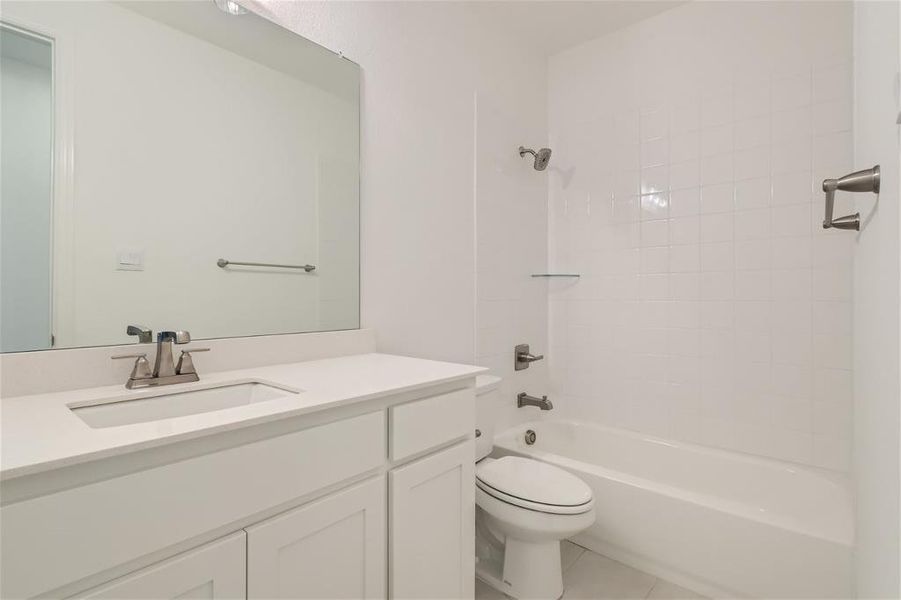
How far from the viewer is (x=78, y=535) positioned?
1.97 feet

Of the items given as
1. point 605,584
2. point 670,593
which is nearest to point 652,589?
point 670,593

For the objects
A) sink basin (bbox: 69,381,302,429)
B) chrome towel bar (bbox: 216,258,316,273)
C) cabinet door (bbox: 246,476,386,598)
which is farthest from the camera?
chrome towel bar (bbox: 216,258,316,273)

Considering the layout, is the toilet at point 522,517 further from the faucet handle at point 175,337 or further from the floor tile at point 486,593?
the faucet handle at point 175,337

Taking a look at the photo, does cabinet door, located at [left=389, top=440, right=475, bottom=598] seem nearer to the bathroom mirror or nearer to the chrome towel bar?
the bathroom mirror

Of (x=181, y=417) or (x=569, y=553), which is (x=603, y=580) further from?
(x=181, y=417)

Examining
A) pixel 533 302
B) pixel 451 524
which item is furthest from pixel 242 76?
pixel 533 302

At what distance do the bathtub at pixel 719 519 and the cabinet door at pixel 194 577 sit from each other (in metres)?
1.42

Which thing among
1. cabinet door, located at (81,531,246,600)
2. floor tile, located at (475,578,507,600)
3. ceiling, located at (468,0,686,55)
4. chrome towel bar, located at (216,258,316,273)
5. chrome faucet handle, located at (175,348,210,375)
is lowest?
floor tile, located at (475,578,507,600)

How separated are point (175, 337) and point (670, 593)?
1.86m

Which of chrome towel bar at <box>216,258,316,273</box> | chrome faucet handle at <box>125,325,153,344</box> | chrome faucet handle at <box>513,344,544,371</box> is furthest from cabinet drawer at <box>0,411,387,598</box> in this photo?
chrome faucet handle at <box>513,344,544,371</box>

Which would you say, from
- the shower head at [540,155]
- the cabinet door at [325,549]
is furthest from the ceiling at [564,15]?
the cabinet door at [325,549]

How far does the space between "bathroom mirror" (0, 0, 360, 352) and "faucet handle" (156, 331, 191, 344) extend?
12cm

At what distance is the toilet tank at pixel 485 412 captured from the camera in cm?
173

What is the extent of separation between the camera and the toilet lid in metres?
Result: 1.47
